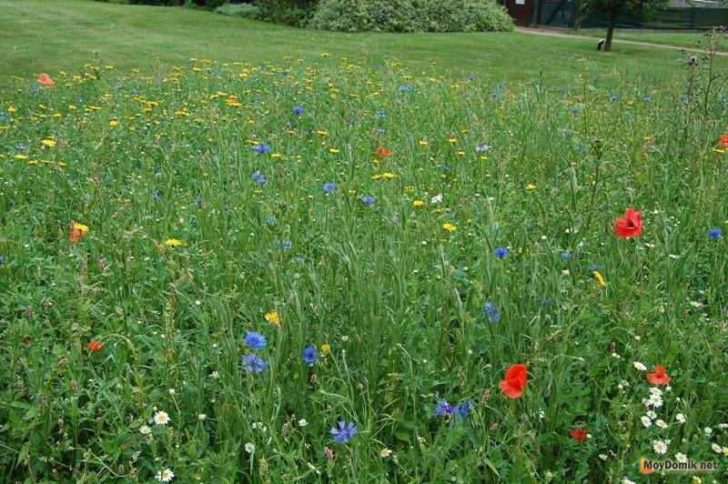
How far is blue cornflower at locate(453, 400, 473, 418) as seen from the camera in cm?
214

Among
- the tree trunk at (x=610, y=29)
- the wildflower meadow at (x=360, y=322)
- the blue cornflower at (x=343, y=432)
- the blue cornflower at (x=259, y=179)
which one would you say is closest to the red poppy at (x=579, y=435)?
the wildflower meadow at (x=360, y=322)

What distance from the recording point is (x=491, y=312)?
2486mm

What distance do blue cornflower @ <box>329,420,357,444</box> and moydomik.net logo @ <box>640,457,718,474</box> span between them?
2.52ft

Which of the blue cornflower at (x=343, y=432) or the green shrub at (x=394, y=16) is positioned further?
the green shrub at (x=394, y=16)

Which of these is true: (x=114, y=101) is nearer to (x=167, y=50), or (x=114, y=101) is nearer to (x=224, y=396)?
(x=224, y=396)

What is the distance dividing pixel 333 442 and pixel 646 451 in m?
0.86

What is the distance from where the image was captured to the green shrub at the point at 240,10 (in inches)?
977

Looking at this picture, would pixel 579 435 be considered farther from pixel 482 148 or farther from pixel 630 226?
pixel 482 148

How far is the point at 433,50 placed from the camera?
1614 centimetres

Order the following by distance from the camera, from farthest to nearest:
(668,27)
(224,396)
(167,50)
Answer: (668,27)
(167,50)
(224,396)

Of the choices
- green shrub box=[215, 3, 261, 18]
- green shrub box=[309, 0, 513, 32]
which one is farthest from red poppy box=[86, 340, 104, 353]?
green shrub box=[215, 3, 261, 18]

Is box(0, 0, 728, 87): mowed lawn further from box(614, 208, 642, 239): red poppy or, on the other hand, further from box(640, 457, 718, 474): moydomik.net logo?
box(640, 457, 718, 474): moydomik.net logo

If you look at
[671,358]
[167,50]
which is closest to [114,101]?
[671,358]

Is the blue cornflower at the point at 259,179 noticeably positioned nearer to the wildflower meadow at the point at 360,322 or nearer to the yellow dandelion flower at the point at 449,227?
the wildflower meadow at the point at 360,322
